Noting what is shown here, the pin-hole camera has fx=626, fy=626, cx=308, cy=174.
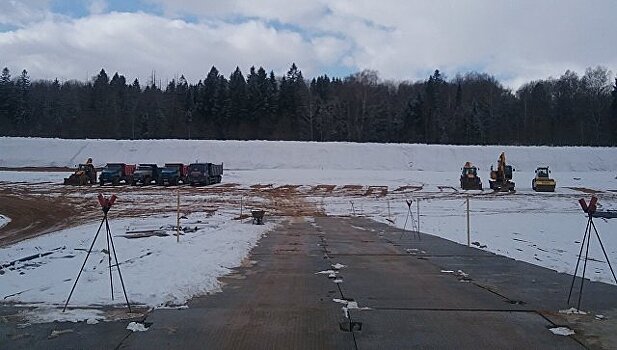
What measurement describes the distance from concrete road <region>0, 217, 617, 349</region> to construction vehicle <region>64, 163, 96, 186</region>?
137 ft

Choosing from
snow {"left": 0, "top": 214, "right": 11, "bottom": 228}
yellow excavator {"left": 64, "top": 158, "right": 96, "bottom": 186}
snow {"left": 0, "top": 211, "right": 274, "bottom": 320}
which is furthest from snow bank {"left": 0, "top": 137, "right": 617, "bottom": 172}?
snow {"left": 0, "top": 211, "right": 274, "bottom": 320}

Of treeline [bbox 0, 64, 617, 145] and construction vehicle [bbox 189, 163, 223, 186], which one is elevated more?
treeline [bbox 0, 64, 617, 145]

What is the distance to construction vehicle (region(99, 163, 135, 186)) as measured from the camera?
177 feet

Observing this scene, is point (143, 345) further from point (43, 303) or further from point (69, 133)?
point (69, 133)

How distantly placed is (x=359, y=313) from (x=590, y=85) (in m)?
141

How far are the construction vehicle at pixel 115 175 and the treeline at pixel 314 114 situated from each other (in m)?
58.6

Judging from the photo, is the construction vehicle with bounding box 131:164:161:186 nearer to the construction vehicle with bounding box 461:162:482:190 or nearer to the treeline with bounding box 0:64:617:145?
the construction vehicle with bounding box 461:162:482:190

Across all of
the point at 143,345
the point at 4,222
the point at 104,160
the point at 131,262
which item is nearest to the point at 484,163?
the point at 104,160

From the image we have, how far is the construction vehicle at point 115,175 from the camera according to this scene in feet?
177

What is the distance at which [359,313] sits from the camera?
26.9ft

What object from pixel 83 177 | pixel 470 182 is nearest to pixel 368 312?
pixel 470 182

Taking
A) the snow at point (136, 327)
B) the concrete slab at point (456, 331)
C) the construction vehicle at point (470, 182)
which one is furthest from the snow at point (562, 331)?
the construction vehicle at point (470, 182)

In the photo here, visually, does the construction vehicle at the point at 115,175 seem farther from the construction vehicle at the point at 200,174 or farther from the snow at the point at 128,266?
the snow at the point at 128,266

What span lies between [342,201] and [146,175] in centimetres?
2134
